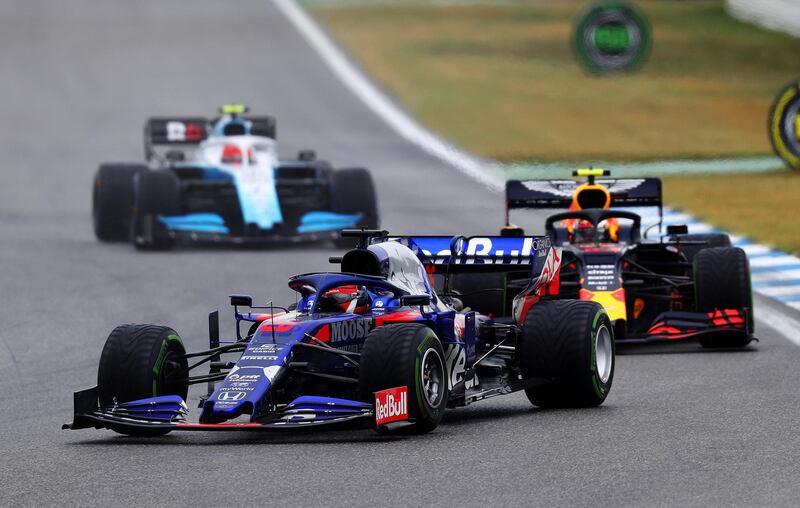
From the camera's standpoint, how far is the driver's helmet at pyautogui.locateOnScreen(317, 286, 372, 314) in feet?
39.6

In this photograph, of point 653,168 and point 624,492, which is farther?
point 653,168

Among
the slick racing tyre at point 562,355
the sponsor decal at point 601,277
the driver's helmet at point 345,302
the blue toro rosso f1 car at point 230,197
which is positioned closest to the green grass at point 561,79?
the blue toro rosso f1 car at point 230,197

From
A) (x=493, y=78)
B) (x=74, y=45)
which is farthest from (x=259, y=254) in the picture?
(x=74, y=45)

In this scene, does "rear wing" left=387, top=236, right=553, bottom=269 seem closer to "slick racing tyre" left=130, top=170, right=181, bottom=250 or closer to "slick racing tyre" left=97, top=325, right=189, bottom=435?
"slick racing tyre" left=97, top=325, right=189, bottom=435

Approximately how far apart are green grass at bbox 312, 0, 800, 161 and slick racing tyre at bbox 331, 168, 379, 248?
10.8m

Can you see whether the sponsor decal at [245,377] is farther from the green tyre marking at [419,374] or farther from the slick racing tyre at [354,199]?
the slick racing tyre at [354,199]

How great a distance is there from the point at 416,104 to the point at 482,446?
33849mm

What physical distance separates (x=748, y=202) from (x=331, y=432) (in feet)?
59.6

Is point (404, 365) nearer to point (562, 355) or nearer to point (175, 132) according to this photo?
point (562, 355)

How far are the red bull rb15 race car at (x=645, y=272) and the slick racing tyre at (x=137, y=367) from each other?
548 cm

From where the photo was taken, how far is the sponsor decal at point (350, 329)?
460 inches

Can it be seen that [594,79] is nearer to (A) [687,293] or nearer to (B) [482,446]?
(A) [687,293]

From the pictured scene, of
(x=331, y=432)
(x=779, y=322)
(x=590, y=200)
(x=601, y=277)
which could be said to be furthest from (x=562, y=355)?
(x=590, y=200)

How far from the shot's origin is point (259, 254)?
79.2ft
